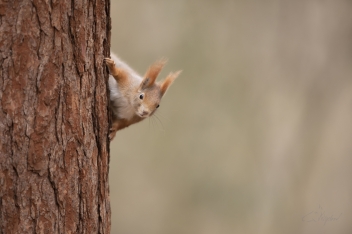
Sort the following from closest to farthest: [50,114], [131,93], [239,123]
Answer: [50,114] < [131,93] < [239,123]

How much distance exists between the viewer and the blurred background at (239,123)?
11.1ft

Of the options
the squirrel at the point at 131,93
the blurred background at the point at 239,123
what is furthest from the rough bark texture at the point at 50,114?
the blurred background at the point at 239,123

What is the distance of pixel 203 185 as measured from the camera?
142 inches

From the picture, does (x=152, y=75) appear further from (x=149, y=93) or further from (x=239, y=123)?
(x=239, y=123)

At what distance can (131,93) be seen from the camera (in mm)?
1834

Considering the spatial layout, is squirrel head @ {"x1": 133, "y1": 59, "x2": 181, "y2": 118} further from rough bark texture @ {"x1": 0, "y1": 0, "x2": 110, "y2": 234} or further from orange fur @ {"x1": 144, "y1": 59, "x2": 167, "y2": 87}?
rough bark texture @ {"x1": 0, "y1": 0, "x2": 110, "y2": 234}

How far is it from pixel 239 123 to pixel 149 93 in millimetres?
1802

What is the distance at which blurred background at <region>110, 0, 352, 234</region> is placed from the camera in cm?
340

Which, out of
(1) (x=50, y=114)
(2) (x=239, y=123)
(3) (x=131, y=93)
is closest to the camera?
(1) (x=50, y=114)

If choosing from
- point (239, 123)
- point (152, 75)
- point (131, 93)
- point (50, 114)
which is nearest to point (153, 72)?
point (152, 75)

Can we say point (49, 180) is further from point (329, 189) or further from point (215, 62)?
point (329, 189)

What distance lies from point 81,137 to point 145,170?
2.32 metres

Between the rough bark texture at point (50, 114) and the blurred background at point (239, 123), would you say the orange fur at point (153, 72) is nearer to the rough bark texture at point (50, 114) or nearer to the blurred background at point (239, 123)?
the rough bark texture at point (50, 114)

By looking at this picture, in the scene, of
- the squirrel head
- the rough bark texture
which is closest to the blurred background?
the squirrel head
